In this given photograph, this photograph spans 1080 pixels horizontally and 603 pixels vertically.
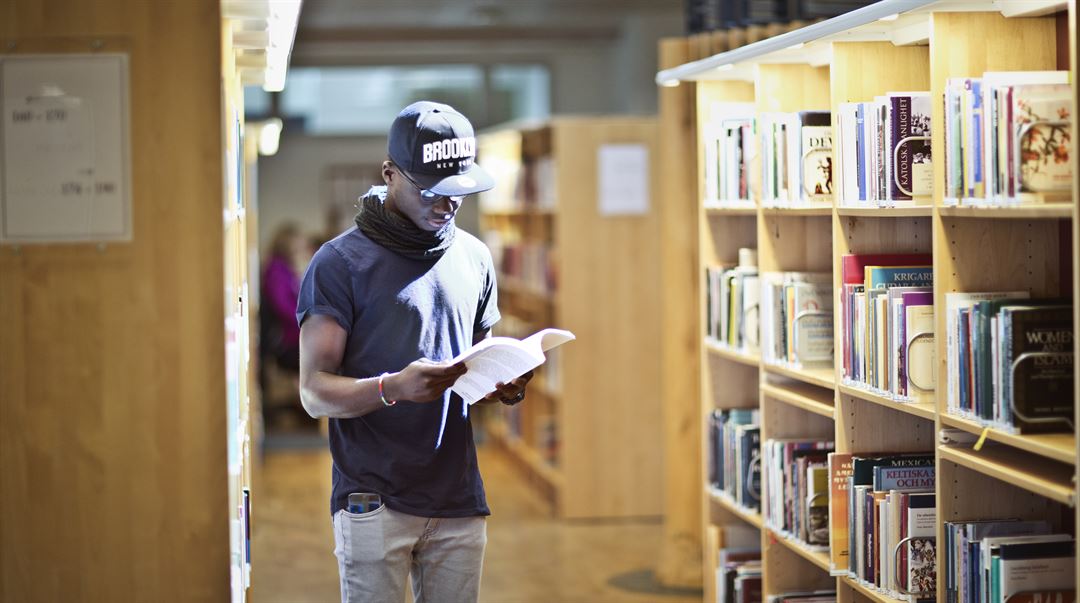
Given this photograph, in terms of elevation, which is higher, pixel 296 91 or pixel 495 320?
pixel 296 91

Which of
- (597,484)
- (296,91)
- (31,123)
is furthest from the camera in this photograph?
(296,91)

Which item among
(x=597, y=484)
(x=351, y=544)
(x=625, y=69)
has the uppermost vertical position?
(x=625, y=69)

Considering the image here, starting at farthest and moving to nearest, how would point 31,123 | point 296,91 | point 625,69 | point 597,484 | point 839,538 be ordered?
point 296,91
point 625,69
point 597,484
point 839,538
point 31,123

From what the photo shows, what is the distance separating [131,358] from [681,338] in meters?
3.70

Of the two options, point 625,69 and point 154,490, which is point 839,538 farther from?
point 625,69

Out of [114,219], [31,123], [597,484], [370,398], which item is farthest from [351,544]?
[597,484]

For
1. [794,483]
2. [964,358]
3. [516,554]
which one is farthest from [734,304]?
[516,554]

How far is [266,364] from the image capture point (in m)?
12.0

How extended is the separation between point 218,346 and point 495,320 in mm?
740

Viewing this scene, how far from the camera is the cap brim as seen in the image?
2990 mm

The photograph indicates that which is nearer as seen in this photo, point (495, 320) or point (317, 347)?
point (317, 347)

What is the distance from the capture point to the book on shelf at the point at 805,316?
4.20 meters

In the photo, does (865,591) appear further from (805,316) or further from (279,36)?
(279,36)

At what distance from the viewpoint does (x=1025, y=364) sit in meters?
2.93
